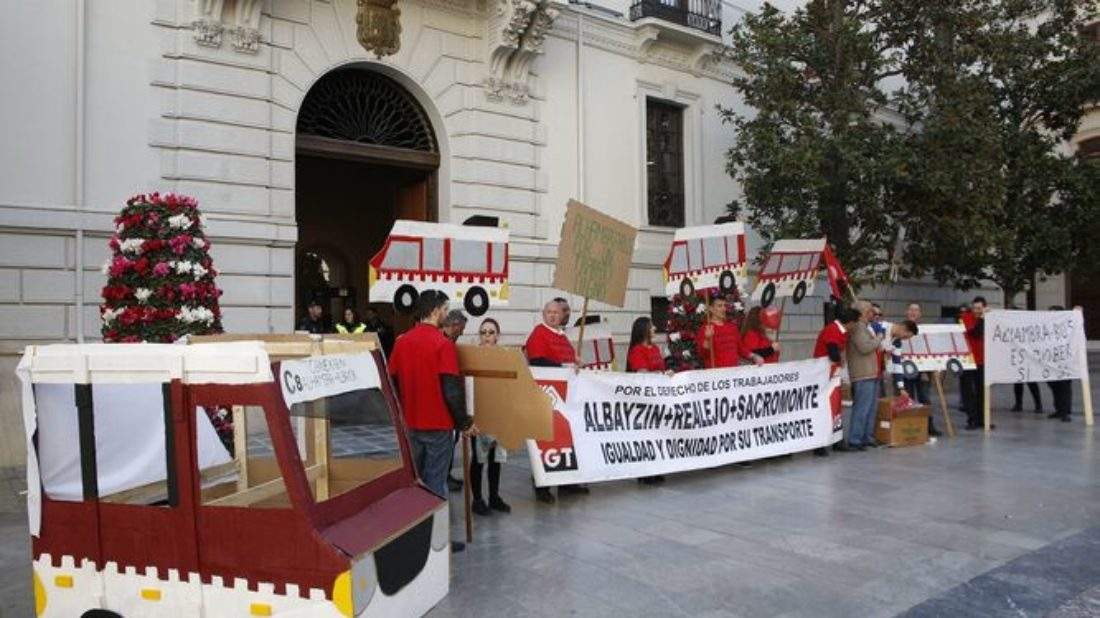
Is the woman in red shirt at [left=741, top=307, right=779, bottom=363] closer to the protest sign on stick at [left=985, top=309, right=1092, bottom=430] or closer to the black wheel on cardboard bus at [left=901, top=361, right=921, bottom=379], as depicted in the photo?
the black wheel on cardboard bus at [left=901, top=361, right=921, bottom=379]

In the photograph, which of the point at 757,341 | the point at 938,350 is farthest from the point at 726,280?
the point at 938,350

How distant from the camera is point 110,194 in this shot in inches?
390

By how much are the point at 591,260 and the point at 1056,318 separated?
824 cm

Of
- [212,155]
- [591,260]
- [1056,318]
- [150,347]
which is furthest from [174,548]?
[1056,318]

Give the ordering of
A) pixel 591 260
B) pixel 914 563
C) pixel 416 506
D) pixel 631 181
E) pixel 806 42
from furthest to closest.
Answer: pixel 631 181, pixel 806 42, pixel 591 260, pixel 914 563, pixel 416 506

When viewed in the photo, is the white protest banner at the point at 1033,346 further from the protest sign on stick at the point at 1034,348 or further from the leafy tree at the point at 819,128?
the leafy tree at the point at 819,128

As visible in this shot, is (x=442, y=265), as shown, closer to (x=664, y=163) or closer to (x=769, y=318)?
(x=769, y=318)

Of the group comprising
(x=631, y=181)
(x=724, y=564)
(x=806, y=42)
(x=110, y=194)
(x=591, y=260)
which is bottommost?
(x=724, y=564)

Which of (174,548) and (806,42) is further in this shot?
(806,42)

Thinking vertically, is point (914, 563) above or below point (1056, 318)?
below

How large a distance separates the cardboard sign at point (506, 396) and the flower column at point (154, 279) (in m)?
3.45

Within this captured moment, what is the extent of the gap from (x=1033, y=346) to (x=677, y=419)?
6.89 m

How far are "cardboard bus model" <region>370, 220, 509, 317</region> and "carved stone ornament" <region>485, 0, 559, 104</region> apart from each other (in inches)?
213

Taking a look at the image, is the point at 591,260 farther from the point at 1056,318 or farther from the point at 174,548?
the point at 1056,318
